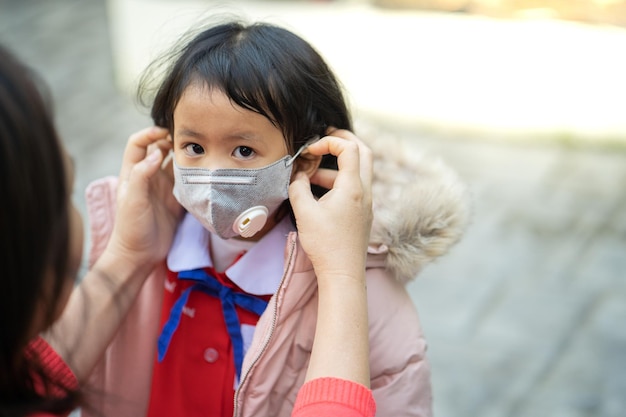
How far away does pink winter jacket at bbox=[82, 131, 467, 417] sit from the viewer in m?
1.65

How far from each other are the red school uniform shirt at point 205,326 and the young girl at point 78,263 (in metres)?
0.11

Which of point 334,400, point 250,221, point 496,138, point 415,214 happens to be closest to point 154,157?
point 250,221

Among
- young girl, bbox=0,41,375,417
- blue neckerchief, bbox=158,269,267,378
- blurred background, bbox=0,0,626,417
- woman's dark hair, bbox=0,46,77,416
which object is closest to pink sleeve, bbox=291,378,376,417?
young girl, bbox=0,41,375,417

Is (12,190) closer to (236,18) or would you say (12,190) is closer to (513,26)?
(236,18)

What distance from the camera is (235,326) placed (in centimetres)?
177

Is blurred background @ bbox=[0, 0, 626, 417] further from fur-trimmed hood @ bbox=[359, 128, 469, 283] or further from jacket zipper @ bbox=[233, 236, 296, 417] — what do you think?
jacket zipper @ bbox=[233, 236, 296, 417]

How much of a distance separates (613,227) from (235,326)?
2955 mm

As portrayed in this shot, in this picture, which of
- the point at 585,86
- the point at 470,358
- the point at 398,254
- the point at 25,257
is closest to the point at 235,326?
the point at 398,254

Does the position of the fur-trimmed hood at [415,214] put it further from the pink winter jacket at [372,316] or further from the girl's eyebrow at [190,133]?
the girl's eyebrow at [190,133]

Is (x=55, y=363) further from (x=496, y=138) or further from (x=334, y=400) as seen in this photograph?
(x=496, y=138)

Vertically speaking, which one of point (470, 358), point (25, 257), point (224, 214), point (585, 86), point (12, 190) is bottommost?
point (470, 358)

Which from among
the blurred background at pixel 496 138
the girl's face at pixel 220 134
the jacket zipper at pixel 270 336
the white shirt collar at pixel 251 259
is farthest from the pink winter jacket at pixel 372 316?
the blurred background at pixel 496 138

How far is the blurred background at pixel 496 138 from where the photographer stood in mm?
3316

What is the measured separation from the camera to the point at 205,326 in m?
1.82
